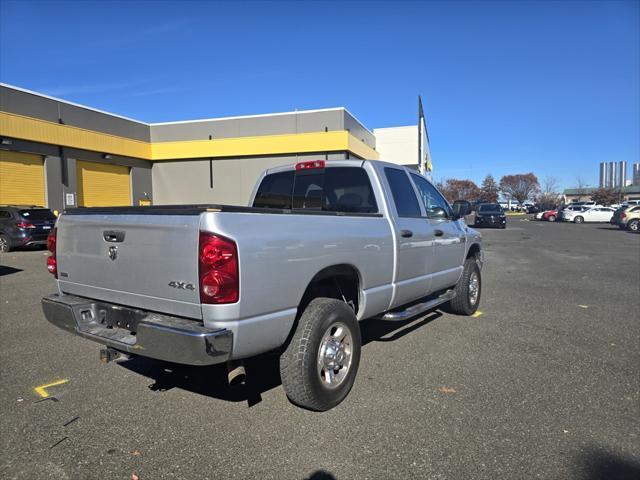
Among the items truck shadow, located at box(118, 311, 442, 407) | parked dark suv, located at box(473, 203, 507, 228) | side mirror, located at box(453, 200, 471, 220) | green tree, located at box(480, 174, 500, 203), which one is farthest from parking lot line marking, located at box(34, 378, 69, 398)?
green tree, located at box(480, 174, 500, 203)

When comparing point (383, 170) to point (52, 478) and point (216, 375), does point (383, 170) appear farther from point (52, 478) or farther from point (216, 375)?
point (52, 478)

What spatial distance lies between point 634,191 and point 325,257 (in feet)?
469

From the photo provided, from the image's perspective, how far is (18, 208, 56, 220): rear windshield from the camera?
14.5 metres

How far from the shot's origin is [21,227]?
46.8ft

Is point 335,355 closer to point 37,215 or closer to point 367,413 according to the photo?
point 367,413

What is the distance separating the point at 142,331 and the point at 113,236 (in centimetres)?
82

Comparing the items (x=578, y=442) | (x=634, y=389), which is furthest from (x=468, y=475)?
(x=634, y=389)

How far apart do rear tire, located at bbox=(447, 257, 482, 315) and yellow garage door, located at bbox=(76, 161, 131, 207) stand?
20458 millimetres

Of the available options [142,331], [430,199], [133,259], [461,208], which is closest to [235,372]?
[142,331]

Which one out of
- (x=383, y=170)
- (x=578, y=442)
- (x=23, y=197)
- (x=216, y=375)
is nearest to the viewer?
(x=578, y=442)

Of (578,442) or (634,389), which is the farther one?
(634,389)

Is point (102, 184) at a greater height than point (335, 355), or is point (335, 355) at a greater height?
point (102, 184)

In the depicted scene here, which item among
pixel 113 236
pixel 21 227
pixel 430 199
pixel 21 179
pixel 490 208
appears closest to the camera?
pixel 113 236

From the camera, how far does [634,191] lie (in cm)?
11881
